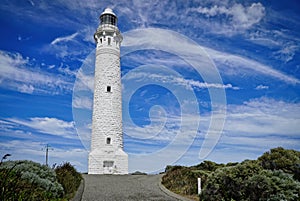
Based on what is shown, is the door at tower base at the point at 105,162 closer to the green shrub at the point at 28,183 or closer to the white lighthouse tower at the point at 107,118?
the white lighthouse tower at the point at 107,118

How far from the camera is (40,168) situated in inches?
413

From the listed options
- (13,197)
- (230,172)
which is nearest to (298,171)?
(230,172)

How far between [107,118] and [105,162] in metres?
3.68

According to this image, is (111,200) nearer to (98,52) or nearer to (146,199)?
(146,199)

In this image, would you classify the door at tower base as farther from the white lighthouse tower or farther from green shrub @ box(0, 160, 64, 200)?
green shrub @ box(0, 160, 64, 200)

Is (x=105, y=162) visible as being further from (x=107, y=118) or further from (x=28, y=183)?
(x=28, y=183)

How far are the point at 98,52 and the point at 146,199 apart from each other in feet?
62.4

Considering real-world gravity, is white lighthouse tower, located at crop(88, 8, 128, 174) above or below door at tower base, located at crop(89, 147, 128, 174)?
above

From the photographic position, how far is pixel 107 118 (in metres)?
24.6

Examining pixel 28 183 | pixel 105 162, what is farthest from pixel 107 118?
pixel 28 183

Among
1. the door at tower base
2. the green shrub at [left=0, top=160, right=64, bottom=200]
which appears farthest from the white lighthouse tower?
the green shrub at [left=0, top=160, right=64, bottom=200]

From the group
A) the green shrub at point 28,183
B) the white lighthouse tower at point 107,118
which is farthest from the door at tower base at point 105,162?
the green shrub at point 28,183

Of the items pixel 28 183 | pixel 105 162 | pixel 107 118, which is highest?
pixel 107 118

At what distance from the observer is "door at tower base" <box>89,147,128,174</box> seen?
79.2 feet
